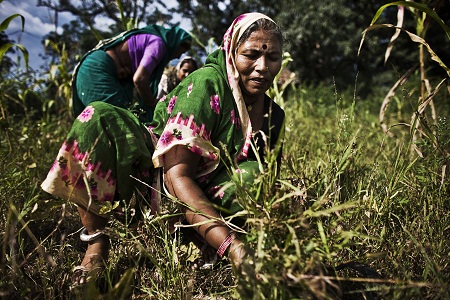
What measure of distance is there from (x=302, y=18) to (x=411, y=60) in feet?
16.3

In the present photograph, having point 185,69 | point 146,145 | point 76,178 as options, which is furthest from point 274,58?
point 185,69

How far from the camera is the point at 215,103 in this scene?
1245mm

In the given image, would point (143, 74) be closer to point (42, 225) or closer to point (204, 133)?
point (42, 225)

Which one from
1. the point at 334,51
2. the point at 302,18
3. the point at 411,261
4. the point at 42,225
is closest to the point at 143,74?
the point at 42,225

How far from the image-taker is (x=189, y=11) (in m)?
19.9

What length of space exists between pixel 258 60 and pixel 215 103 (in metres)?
0.23

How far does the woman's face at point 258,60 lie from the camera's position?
50.2 inches

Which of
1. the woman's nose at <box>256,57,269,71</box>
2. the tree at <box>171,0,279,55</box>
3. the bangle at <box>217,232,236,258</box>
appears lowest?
the bangle at <box>217,232,236,258</box>

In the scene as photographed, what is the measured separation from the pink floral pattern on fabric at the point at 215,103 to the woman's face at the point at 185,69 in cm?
231

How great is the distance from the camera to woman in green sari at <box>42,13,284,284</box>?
1141mm

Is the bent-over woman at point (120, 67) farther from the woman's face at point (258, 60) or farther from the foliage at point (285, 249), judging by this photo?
the woman's face at point (258, 60)

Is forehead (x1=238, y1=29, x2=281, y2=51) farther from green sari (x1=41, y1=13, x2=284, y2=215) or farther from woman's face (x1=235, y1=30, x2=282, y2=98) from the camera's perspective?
green sari (x1=41, y1=13, x2=284, y2=215)

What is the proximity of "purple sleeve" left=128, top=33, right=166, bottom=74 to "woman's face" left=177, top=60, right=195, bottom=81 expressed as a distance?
3.03 feet

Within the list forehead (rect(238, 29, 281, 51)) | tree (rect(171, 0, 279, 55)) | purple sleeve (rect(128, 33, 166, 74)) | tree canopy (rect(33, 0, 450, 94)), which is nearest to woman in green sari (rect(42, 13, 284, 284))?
forehead (rect(238, 29, 281, 51))
